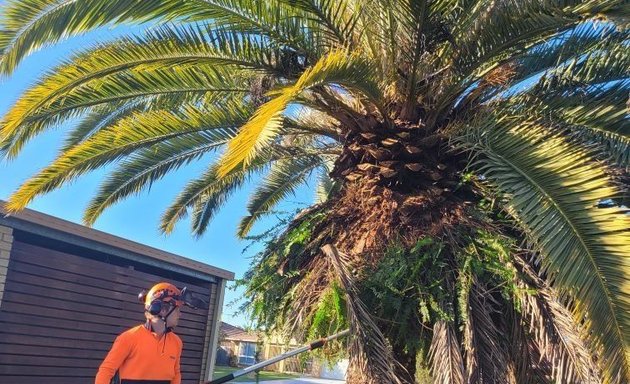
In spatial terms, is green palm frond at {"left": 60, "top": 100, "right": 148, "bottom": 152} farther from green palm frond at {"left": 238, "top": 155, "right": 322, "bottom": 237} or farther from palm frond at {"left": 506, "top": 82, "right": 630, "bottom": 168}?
palm frond at {"left": 506, "top": 82, "right": 630, "bottom": 168}

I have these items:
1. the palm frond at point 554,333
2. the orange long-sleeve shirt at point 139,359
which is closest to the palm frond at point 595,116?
the palm frond at point 554,333

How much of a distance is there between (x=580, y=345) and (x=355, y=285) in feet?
5.81

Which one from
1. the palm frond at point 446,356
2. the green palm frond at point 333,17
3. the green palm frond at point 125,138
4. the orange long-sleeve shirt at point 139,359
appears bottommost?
the orange long-sleeve shirt at point 139,359

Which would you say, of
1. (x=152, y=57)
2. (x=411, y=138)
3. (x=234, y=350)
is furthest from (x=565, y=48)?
(x=234, y=350)

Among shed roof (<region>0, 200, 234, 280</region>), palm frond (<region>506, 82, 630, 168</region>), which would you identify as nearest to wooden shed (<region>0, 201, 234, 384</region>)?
shed roof (<region>0, 200, 234, 280</region>)

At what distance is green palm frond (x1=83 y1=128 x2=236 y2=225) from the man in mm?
2769

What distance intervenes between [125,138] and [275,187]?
Result: 3.30m

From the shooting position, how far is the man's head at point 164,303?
4328mm

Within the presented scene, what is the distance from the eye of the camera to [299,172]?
29.4ft

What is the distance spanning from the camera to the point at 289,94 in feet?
14.6

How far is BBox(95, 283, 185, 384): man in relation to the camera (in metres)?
4.11

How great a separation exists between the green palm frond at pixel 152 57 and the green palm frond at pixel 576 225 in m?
2.38

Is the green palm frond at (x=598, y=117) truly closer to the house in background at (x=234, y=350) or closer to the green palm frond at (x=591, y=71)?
the green palm frond at (x=591, y=71)

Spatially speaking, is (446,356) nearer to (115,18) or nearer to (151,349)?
(151,349)
